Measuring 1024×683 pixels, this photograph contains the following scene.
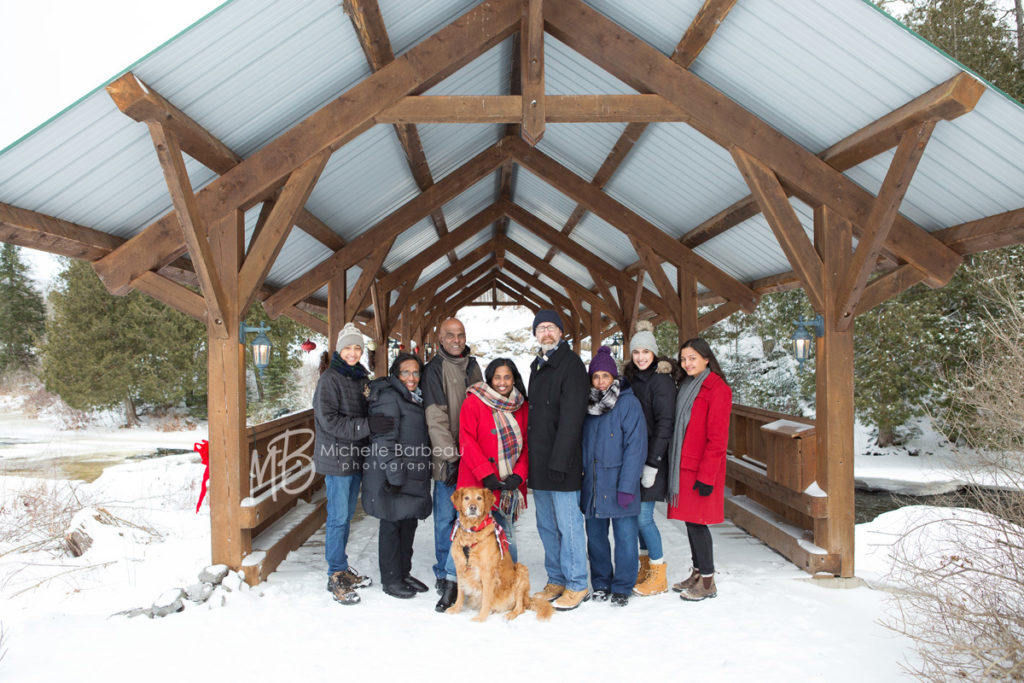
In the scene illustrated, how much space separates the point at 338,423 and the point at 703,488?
2.29 meters

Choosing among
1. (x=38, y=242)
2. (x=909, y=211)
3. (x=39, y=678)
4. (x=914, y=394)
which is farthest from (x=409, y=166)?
(x=914, y=394)

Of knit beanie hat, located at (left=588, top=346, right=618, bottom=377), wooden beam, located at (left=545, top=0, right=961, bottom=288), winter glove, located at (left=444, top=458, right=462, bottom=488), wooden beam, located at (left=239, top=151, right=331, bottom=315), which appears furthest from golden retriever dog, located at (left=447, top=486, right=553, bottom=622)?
wooden beam, located at (left=545, top=0, right=961, bottom=288)

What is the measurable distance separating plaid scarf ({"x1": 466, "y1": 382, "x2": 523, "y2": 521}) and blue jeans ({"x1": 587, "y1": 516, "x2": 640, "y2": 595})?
23.2 inches

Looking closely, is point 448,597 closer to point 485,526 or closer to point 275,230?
point 485,526

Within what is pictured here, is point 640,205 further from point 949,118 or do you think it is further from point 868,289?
point 949,118

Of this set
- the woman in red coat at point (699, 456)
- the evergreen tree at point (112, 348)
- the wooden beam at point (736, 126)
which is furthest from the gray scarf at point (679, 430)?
the evergreen tree at point (112, 348)

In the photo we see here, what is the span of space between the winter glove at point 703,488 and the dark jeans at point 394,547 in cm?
184

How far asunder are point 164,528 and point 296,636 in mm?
3670

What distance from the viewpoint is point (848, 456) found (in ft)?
14.8

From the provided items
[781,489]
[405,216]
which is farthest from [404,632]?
[405,216]

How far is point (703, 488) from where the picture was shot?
389cm

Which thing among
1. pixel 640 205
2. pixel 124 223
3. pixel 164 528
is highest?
pixel 640 205

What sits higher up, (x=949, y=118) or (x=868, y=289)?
(x=949, y=118)

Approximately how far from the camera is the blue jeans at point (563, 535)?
3.91 metres
